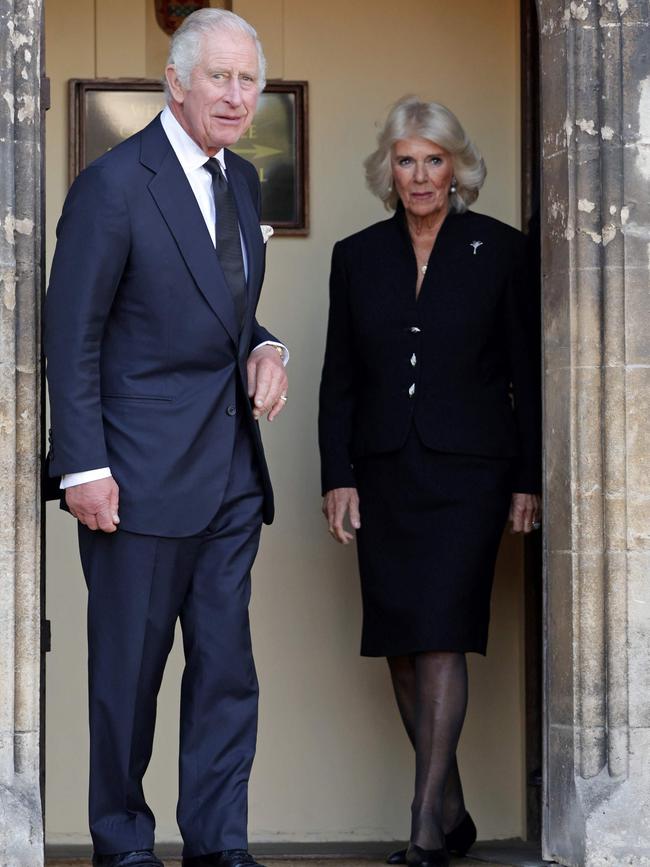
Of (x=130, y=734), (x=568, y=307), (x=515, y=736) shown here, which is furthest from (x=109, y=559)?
(x=515, y=736)

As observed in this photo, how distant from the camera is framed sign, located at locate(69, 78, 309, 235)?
607cm

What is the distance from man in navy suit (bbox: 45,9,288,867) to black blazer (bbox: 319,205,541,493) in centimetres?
86

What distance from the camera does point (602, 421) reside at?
5.00 meters

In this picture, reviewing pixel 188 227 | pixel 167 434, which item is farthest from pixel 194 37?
pixel 167 434

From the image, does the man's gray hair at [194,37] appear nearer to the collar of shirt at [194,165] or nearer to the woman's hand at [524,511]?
the collar of shirt at [194,165]

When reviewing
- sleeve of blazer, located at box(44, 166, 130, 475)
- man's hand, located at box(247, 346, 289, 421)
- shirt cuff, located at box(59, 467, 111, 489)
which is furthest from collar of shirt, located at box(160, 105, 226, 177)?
shirt cuff, located at box(59, 467, 111, 489)

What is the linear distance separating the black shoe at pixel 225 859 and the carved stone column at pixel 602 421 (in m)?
0.84

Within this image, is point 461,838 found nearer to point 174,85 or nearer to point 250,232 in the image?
point 250,232

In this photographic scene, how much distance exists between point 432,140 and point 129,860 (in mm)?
2206

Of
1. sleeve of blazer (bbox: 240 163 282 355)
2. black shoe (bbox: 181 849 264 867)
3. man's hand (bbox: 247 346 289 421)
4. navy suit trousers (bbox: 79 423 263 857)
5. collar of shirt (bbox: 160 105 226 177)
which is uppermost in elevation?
collar of shirt (bbox: 160 105 226 177)

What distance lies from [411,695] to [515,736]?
661 millimetres

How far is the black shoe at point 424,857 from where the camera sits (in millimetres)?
5234

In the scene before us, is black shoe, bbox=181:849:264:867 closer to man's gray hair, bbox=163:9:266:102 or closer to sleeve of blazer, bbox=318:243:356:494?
sleeve of blazer, bbox=318:243:356:494

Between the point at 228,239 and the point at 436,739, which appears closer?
the point at 228,239
